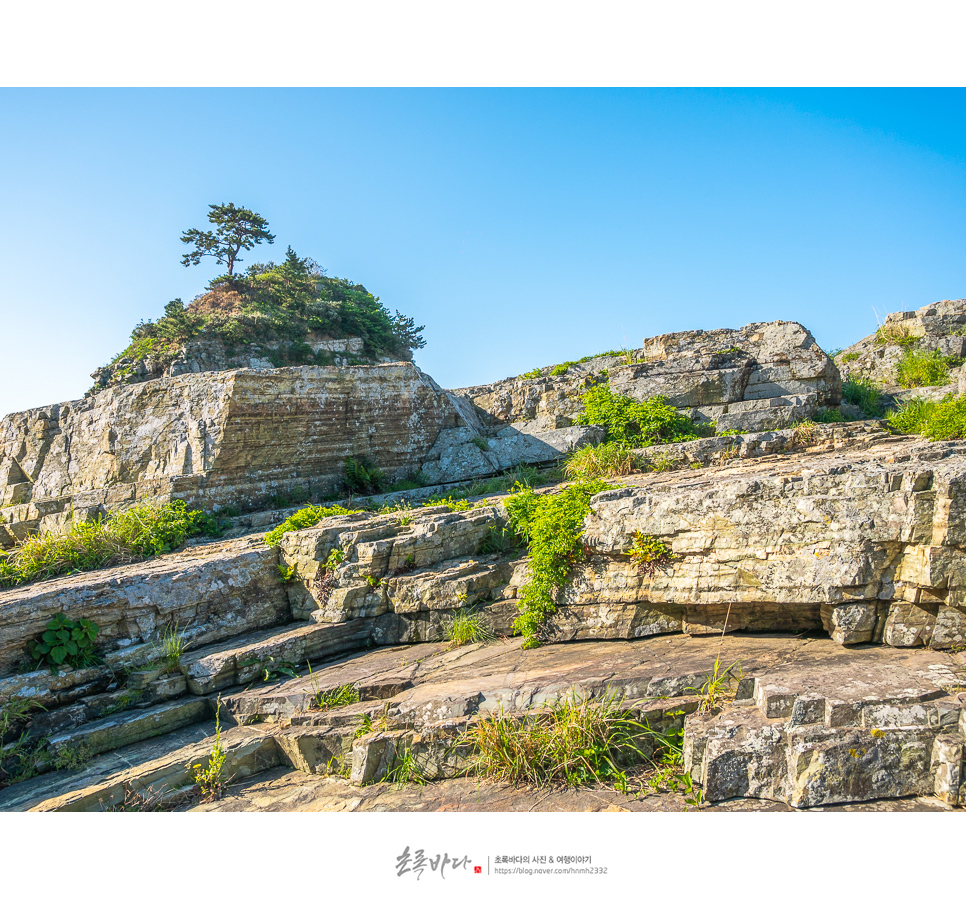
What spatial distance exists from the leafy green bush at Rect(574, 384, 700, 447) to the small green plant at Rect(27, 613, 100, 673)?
29.4 ft

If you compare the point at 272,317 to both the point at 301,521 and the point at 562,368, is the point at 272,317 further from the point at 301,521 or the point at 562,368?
the point at 301,521

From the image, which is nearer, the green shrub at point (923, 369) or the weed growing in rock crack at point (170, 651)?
the weed growing in rock crack at point (170, 651)

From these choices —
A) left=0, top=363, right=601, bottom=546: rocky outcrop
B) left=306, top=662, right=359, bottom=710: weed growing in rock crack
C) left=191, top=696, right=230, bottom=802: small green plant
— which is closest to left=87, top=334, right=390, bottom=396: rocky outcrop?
left=0, top=363, right=601, bottom=546: rocky outcrop

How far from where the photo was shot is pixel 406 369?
12.1 m

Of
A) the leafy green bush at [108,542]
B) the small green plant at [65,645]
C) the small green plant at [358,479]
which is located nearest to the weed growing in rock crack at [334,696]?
the small green plant at [65,645]

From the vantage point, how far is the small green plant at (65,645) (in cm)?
598

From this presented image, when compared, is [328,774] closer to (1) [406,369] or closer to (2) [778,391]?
(1) [406,369]

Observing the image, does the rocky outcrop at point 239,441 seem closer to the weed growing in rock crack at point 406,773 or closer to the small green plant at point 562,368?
the small green plant at point 562,368

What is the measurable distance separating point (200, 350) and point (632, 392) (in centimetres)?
1577

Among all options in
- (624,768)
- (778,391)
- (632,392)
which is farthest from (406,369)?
(624,768)

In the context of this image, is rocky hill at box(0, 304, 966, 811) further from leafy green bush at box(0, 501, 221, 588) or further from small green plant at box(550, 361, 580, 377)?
small green plant at box(550, 361, 580, 377)

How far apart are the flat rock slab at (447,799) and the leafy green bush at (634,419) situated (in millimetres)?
7620

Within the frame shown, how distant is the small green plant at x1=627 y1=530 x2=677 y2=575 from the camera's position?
19.1 feet

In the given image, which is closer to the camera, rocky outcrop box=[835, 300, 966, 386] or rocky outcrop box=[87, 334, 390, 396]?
rocky outcrop box=[835, 300, 966, 386]
